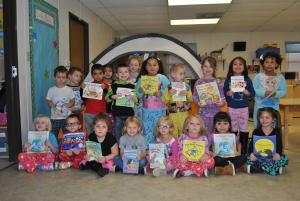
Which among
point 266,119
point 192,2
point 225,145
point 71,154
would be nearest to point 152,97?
point 225,145

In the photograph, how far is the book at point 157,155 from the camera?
10.4 ft

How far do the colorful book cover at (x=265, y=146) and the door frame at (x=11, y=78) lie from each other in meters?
2.59

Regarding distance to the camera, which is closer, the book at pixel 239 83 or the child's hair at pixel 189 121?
the child's hair at pixel 189 121

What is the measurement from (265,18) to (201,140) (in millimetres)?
5355

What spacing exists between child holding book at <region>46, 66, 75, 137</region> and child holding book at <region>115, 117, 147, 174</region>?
89cm

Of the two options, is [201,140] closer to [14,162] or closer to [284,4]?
[14,162]

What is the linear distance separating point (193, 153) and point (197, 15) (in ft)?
14.9

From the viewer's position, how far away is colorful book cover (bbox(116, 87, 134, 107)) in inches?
140

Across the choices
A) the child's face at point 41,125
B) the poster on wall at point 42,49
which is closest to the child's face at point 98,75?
the poster on wall at point 42,49

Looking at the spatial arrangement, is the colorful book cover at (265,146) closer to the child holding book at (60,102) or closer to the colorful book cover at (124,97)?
the colorful book cover at (124,97)

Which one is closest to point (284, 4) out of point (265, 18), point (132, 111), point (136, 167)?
point (265, 18)

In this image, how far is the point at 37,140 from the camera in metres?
3.46

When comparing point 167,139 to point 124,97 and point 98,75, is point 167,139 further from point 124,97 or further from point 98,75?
point 98,75

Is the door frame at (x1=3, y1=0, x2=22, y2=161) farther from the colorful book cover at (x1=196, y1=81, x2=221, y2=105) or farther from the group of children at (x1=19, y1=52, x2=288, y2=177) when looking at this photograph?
the colorful book cover at (x1=196, y1=81, x2=221, y2=105)
